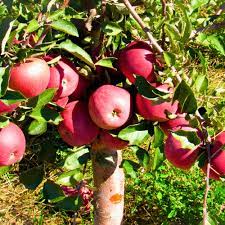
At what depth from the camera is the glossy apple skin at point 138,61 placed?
853 millimetres

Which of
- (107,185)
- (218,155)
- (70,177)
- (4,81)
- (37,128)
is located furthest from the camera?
(107,185)

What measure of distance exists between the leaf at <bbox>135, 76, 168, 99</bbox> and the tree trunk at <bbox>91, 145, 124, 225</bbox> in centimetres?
32

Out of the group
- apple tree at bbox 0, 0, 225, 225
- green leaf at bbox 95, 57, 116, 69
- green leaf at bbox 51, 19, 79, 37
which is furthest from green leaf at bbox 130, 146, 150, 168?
green leaf at bbox 51, 19, 79, 37

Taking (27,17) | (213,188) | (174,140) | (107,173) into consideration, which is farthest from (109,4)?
(213,188)

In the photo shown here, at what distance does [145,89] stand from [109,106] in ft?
0.36

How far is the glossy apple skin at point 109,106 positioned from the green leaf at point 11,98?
186mm

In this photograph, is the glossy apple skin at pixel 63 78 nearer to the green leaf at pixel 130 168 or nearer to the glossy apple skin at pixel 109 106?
the glossy apple skin at pixel 109 106

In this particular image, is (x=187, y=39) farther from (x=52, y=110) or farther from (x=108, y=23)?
(x=52, y=110)

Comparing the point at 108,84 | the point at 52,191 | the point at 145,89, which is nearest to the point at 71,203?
the point at 52,191

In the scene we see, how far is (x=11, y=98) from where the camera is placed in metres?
0.74

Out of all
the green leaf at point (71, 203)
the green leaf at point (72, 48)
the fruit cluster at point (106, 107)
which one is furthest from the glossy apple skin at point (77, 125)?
the green leaf at point (71, 203)

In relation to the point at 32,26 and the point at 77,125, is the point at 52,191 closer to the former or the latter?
the point at 77,125

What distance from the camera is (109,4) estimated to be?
0.92 meters

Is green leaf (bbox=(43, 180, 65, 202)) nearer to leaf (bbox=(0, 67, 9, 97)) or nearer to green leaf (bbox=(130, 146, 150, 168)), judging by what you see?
green leaf (bbox=(130, 146, 150, 168))
